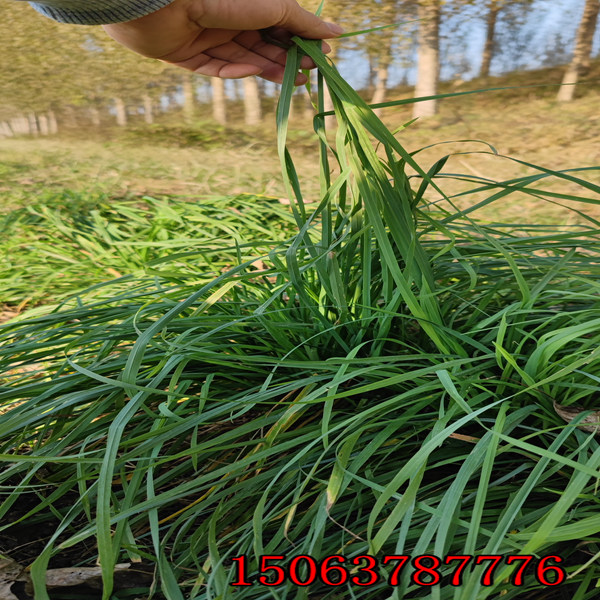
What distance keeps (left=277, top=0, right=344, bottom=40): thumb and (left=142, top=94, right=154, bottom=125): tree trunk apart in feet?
9.45

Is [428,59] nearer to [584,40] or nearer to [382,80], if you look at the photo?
[382,80]

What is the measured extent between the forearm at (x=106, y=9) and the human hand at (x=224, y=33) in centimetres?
7

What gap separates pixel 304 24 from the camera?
105 cm

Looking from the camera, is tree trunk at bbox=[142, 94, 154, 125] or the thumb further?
tree trunk at bbox=[142, 94, 154, 125]

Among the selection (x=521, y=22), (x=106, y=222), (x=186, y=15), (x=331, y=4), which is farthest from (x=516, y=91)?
(x=186, y=15)

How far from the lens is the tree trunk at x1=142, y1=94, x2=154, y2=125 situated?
375 centimetres

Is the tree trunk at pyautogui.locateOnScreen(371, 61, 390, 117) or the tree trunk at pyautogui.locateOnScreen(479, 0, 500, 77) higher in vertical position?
the tree trunk at pyautogui.locateOnScreen(479, 0, 500, 77)

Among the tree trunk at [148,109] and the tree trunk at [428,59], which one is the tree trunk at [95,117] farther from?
the tree trunk at [428,59]

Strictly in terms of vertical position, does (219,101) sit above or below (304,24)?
below

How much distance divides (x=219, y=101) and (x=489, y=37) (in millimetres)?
1621

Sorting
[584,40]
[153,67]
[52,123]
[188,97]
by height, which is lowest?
[52,123]

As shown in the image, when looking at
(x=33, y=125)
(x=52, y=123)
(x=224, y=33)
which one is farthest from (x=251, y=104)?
(x=224, y=33)

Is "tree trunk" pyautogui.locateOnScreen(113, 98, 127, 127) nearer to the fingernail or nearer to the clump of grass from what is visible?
the clump of grass

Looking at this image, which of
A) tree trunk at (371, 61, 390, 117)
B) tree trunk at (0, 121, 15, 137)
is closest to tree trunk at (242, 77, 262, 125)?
tree trunk at (371, 61, 390, 117)
